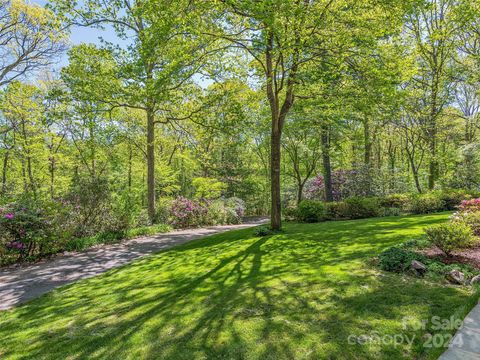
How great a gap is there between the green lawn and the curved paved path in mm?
534

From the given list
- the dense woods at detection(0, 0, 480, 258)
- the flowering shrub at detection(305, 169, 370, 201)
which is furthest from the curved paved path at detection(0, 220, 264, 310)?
the flowering shrub at detection(305, 169, 370, 201)

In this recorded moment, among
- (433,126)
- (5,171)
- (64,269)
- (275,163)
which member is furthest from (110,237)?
(5,171)

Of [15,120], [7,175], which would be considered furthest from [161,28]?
[7,175]

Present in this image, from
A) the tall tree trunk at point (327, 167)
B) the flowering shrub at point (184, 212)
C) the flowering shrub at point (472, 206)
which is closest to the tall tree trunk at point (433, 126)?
the tall tree trunk at point (327, 167)

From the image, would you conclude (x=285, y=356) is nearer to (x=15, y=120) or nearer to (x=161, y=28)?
(x=161, y=28)

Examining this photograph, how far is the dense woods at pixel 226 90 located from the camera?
727cm

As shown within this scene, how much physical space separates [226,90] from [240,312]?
9715 mm

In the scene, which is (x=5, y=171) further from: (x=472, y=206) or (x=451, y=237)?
(x=472, y=206)

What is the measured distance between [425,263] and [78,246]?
29.6ft

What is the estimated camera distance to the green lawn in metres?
2.86

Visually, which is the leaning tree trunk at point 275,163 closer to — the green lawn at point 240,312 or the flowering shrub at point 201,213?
the green lawn at point 240,312

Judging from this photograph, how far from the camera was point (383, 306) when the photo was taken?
328 cm

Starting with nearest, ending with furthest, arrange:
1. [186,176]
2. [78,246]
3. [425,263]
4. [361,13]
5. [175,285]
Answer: [425,263] → [175,285] → [361,13] → [78,246] → [186,176]

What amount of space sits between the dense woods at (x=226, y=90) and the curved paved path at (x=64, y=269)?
1.26 metres
